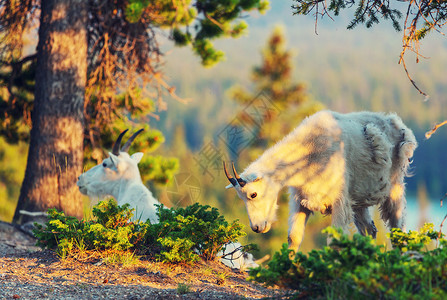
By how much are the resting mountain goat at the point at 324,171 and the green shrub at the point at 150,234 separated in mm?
423

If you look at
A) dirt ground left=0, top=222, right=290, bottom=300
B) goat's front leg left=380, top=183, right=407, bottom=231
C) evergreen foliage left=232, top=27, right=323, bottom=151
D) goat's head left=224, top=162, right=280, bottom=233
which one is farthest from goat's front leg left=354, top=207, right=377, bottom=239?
evergreen foliage left=232, top=27, right=323, bottom=151

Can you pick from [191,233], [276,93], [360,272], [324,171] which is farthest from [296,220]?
[276,93]

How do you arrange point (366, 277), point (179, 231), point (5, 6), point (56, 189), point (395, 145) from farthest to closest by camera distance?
point (5, 6) → point (56, 189) → point (395, 145) → point (179, 231) → point (366, 277)

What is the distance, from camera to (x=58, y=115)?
8.68 metres

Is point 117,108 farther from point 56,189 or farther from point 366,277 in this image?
point 366,277

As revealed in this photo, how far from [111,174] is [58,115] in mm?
2207

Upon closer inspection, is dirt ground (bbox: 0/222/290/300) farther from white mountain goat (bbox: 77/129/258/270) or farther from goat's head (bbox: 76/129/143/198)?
goat's head (bbox: 76/129/143/198)

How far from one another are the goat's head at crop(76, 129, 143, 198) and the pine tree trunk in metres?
1.52

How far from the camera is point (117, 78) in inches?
398

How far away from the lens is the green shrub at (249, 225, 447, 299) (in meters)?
2.76

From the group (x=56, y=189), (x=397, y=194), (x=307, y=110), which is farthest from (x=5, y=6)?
(x=307, y=110)

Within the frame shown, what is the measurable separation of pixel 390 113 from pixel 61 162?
534cm

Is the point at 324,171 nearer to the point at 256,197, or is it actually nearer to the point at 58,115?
A: the point at 256,197

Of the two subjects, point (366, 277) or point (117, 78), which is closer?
point (366, 277)
